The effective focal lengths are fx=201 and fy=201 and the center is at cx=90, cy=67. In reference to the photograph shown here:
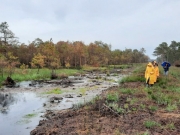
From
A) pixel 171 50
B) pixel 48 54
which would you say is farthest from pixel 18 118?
pixel 171 50

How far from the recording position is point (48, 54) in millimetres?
39781

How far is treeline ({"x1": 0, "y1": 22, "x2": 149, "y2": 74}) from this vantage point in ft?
130

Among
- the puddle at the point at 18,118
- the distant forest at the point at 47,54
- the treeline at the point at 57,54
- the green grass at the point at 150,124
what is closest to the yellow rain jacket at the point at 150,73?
the puddle at the point at 18,118

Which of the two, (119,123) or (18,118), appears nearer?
(119,123)

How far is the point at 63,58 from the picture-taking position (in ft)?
212

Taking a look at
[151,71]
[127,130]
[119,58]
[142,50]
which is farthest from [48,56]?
[142,50]

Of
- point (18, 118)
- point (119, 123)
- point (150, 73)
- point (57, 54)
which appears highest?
point (57, 54)

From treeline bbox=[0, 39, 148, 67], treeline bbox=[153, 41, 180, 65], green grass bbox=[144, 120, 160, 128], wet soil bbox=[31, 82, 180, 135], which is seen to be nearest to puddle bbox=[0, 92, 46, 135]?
wet soil bbox=[31, 82, 180, 135]

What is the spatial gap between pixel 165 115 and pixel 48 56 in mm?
34602

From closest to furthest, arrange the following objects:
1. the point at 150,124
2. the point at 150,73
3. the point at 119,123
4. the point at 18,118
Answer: the point at 150,124 < the point at 119,123 < the point at 18,118 < the point at 150,73

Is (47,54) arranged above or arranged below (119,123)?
above

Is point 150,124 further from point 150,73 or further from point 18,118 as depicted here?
point 150,73

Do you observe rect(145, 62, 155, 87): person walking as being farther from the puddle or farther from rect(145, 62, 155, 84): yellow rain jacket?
the puddle

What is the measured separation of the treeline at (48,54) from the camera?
1560 inches
